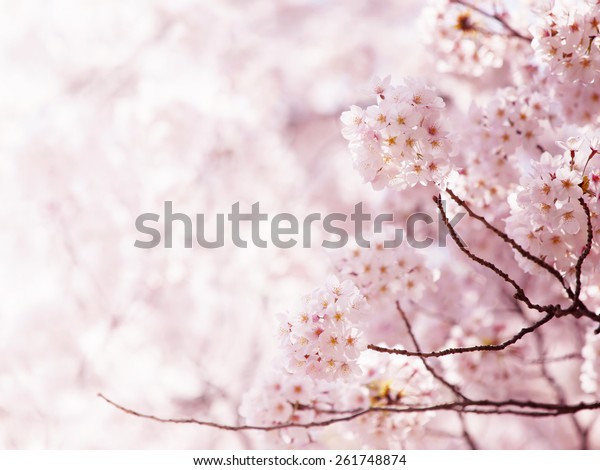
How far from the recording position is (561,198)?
1542mm

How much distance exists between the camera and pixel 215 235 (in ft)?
17.1

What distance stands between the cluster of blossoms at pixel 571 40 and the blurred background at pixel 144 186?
306cm

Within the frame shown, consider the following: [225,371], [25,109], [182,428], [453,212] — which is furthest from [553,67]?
[25,109]

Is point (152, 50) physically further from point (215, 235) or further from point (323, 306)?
point (323, 306)

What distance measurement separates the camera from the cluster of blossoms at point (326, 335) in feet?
5.26

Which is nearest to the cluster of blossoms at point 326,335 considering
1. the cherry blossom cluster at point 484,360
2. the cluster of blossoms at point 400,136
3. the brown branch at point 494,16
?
the cluster of blossoms at point 400,136

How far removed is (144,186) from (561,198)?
13.8 feet

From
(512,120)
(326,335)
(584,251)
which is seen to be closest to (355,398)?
(326,335)

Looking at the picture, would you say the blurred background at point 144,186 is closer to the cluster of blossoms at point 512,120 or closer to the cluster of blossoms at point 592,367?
the cluster of blossoms at point 512,120

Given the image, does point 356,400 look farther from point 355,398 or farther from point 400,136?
point 400,136

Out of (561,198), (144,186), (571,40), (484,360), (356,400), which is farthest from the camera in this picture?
(144,186)

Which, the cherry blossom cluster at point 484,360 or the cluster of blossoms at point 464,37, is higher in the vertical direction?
the cluster of blossoms at point 464,37

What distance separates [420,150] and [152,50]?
4425 millimetres

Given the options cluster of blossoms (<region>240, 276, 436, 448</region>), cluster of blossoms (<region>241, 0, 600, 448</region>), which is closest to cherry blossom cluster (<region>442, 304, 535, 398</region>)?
cluster of blossoms (<region>241, 0, 600, 448</region>)
